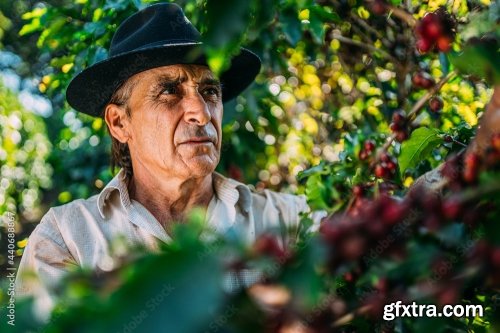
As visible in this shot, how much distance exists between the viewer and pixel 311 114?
13.5 feet

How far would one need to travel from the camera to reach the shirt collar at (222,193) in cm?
254

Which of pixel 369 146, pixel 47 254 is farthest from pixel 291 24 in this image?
pixel 47 254

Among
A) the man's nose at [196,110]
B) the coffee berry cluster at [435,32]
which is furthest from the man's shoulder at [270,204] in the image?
the coffee berry cluster at [435,32]

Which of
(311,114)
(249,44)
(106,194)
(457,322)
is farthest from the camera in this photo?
(311,114)

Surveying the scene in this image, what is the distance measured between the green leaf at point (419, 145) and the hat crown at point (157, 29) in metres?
1.11

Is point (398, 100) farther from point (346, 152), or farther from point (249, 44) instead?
point (346, 152)

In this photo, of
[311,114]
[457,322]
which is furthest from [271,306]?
[311,114]

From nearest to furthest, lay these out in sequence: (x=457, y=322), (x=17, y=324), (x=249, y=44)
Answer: (x=17, y=324) → (x=457, y=322) → (x=249, y=44)

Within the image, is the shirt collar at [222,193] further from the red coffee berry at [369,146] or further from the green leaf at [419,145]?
the green leaf at [419,145]

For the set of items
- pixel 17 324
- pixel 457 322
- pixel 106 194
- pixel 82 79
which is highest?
pixel 17 324

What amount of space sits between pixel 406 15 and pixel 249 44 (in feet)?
2.92

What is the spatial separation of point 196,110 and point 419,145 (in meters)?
1.06

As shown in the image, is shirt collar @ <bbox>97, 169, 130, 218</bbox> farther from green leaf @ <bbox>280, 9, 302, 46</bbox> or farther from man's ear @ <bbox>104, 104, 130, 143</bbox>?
green leaf @ <bbox>280, 9, 302, 46</bbox>

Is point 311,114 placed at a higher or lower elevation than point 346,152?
lower
